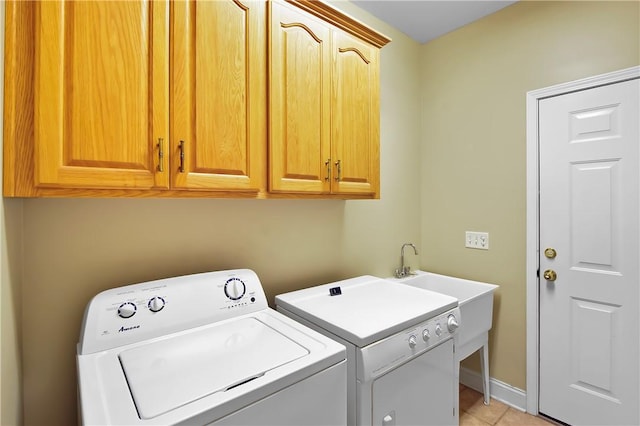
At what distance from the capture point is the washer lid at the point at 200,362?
2.68 feet

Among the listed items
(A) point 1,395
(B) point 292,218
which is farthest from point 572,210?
(A) point 1,395

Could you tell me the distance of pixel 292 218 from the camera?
6.08 ft

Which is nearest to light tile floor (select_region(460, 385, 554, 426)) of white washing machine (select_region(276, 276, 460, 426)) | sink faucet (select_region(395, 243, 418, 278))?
white washing machine (select_region(276, 276, 460, 426))

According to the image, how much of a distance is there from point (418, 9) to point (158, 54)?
6.23 ft

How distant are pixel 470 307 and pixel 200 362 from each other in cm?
163

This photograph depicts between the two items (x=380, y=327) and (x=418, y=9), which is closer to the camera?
(x=380, y=327)

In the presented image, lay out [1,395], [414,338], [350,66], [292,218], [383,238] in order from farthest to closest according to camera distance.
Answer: [383,238] → [292,218] → [350,66] → [414,338] → [1,395]

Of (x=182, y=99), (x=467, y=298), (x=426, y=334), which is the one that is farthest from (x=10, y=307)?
(x=467, y=298)

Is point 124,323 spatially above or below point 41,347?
above

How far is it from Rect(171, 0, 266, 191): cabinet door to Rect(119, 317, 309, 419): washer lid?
550 millimetres

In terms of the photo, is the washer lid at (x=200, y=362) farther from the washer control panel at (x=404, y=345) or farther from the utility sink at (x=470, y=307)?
the utility sink at (x=470, y=307)

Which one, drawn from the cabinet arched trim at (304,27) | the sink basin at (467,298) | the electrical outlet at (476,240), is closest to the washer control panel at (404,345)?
the sink basin at (467,298)

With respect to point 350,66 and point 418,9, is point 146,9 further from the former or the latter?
point 418,9

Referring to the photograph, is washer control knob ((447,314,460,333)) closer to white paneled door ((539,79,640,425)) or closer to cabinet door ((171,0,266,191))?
white paneled door ((539,79,640,425))
